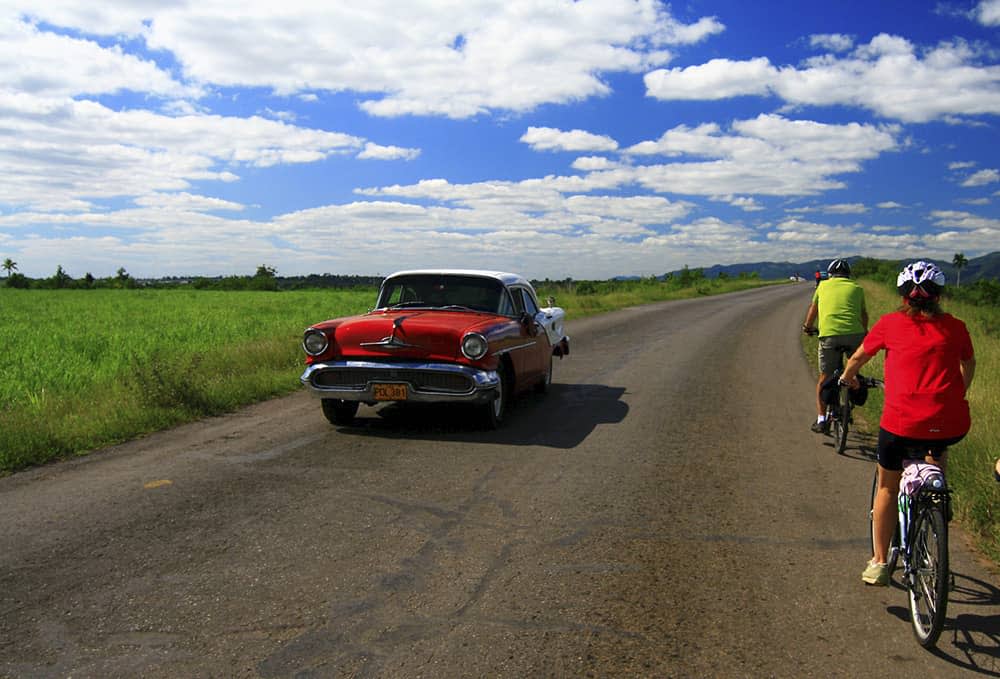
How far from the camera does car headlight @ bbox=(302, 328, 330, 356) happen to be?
7.46 metres

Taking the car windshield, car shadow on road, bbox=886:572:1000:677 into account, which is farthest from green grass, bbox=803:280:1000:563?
the car windshield

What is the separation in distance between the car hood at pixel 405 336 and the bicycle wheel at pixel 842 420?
3.52m

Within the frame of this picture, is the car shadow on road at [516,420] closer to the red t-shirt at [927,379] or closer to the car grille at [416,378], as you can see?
the car grille at [416,378]

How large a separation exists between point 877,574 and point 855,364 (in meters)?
1.18

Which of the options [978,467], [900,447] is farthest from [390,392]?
[978,467]

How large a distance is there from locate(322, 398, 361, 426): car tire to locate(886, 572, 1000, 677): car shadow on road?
5351 millimetres

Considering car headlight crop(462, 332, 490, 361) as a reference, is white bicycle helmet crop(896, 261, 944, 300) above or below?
above

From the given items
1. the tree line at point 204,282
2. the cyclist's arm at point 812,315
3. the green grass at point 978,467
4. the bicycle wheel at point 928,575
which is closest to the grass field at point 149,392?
the green grass at point 978,467

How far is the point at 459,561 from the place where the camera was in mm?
4086

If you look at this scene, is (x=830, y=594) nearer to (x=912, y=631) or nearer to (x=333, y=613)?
(x=912, y=631)

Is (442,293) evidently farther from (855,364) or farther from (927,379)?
(927,379)

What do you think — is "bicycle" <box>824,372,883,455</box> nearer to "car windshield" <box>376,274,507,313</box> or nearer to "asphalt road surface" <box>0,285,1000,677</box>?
"asphalt road surface" <box>0,285,1000,677</box>

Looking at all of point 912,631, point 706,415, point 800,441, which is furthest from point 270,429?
point 912,631

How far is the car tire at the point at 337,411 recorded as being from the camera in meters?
7.70
